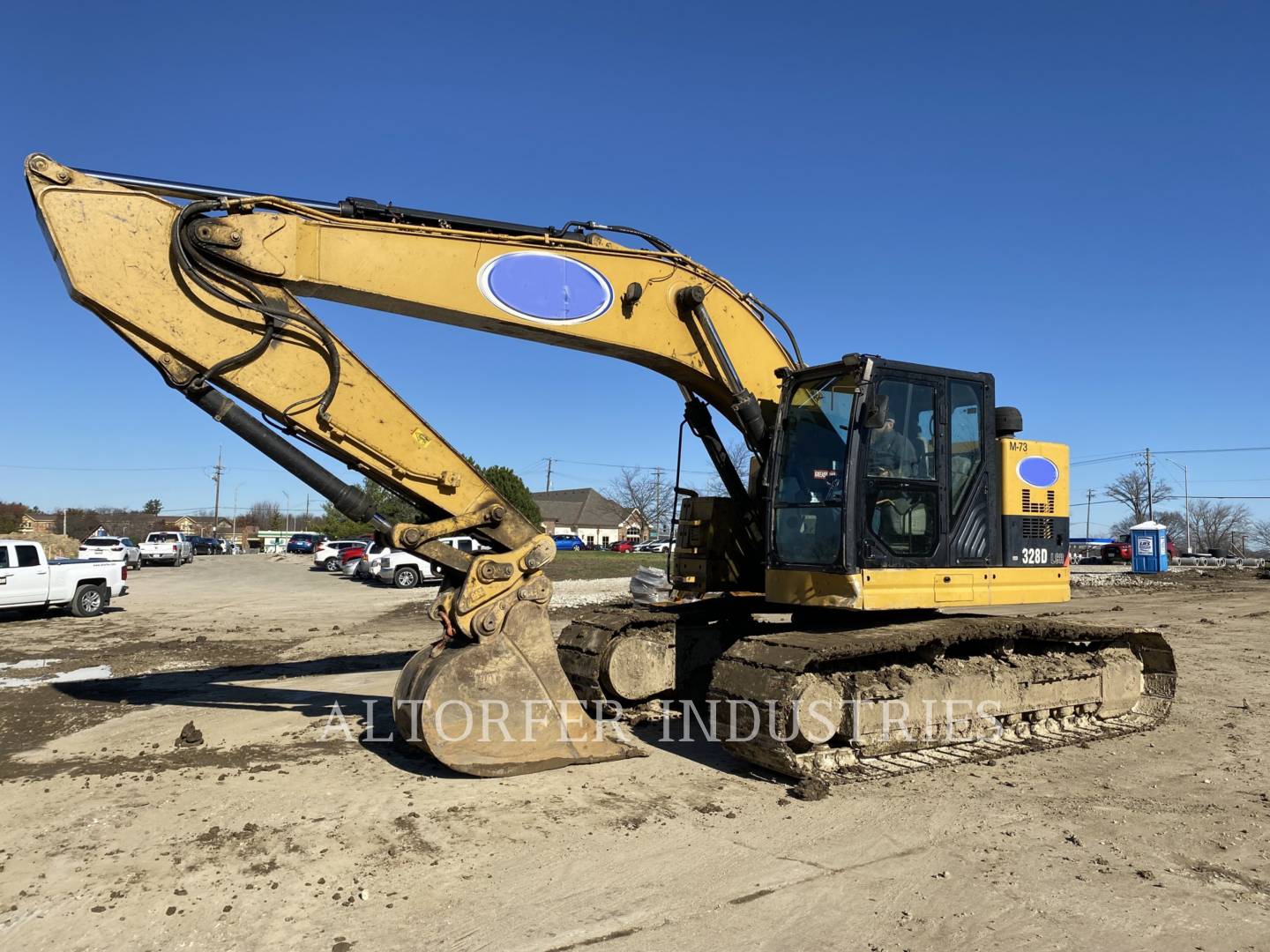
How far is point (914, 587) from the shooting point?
6.99 metres

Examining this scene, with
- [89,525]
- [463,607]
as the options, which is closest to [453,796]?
[463,607]

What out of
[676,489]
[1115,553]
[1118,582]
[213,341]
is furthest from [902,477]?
[1115,553]

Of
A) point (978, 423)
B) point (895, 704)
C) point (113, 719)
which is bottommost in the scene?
point (113, 719)

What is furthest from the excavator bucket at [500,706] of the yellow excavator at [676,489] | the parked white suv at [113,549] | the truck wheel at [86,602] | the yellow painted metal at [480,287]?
the parked white suv at [113,549]

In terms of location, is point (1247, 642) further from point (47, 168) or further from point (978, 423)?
point (47, 168)

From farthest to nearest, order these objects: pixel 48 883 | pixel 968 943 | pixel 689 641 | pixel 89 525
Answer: pixel 89 525
pixel 689 641
pixel 48 883
pixel 968 943

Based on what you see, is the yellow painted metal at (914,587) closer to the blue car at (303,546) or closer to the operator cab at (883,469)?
the operator cab at (883,469)

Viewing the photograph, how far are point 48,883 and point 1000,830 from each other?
17.2ft

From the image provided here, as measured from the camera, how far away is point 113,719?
867cm

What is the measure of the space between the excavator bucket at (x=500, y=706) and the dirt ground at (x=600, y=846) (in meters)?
0.20

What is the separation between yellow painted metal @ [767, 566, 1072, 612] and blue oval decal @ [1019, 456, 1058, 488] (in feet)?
2.45

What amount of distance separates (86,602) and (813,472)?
18.0 metres

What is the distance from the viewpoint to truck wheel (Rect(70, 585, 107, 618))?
19266 mm

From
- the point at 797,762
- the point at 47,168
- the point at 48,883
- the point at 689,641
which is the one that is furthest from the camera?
the point at 689,641
